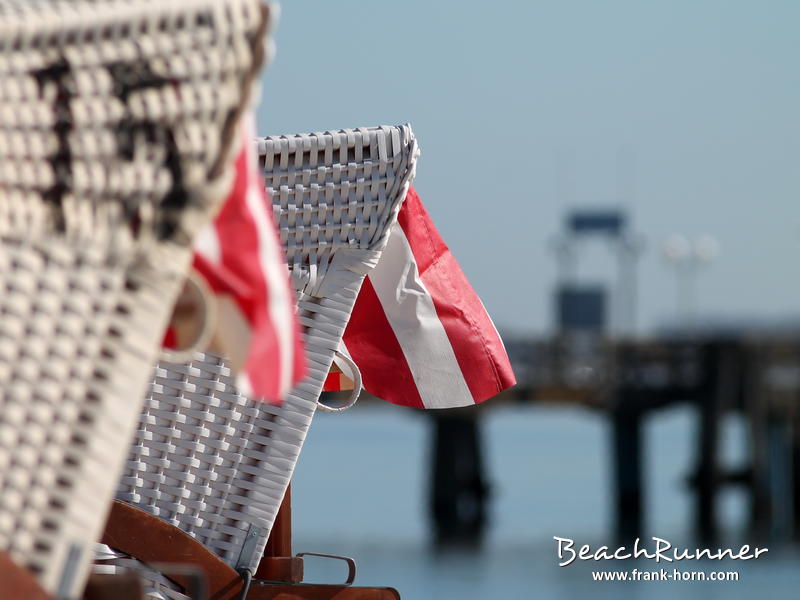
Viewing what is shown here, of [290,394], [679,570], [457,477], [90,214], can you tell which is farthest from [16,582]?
[457,477]

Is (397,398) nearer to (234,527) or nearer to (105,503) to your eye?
(234,527)

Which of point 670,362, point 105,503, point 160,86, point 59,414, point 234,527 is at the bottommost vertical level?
point 670,362

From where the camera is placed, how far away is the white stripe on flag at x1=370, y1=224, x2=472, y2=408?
2.97 metres

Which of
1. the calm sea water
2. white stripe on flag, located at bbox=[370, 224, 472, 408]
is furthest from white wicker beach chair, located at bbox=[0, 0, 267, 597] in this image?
the calm sea water

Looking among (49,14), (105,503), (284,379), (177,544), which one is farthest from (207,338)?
(177,544)

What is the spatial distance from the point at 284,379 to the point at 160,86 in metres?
0.36

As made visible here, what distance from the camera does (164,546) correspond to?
2.52m

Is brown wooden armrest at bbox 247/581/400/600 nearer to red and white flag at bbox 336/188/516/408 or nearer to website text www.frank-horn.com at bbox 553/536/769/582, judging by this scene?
red and white flag at bbox 336/188/516/408

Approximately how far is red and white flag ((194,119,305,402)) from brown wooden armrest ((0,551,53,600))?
1.00 ft

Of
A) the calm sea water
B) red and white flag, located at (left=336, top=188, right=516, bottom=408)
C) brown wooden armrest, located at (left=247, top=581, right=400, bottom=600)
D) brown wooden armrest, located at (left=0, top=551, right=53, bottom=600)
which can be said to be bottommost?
the calm sea water

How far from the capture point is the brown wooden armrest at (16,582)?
4.52 ft

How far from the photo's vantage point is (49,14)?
4.79ft

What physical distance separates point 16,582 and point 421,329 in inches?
67.9

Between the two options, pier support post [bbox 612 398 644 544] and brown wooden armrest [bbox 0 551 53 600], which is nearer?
brown wooden armrest [bbox 0 551 53 600]
